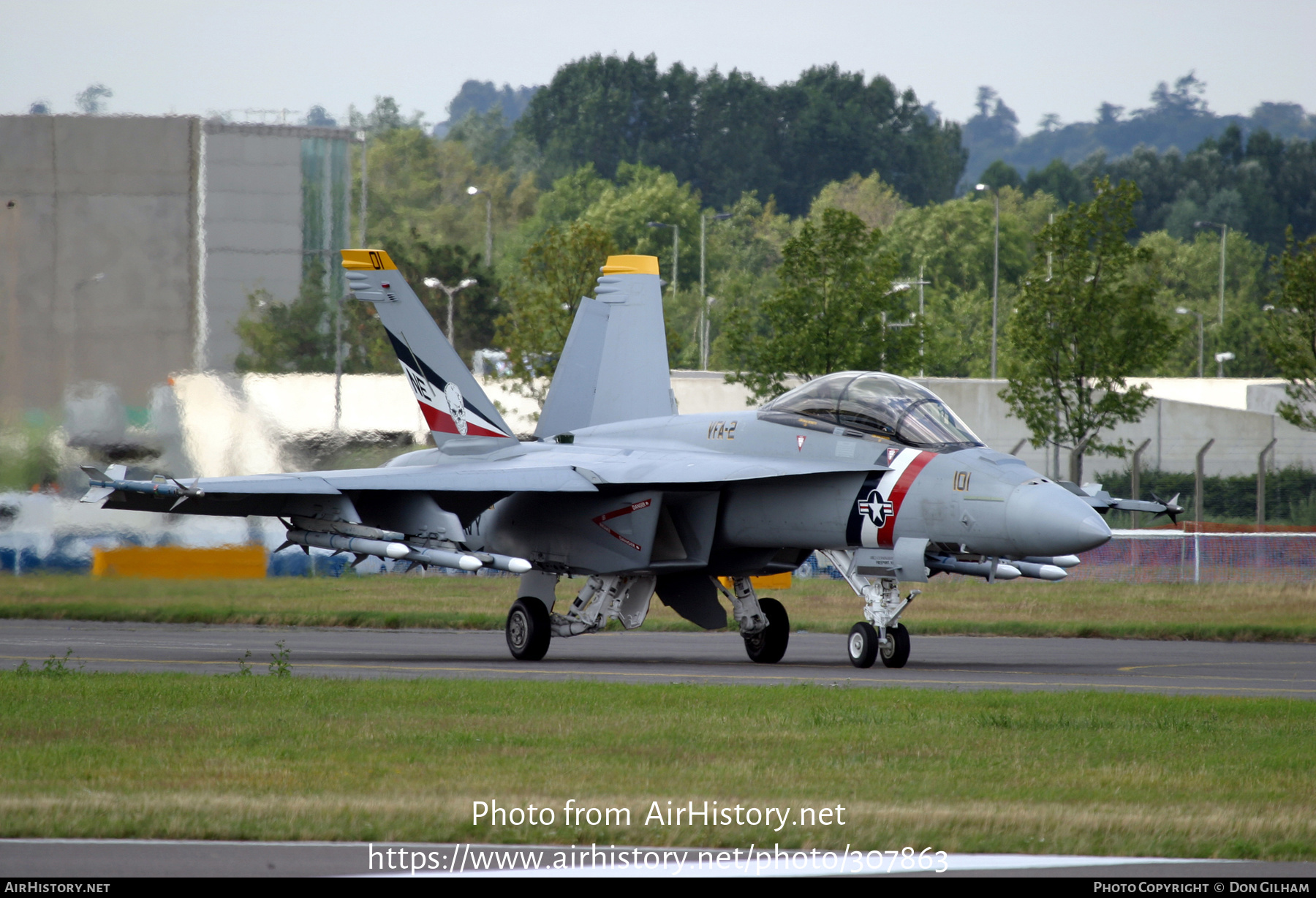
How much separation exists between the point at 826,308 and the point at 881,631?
2007 cm

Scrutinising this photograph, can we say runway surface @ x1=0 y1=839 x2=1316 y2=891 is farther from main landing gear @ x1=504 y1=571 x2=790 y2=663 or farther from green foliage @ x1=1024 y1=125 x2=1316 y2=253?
green foliage @ x1=1024 y1=125 x2=1316 y2=253

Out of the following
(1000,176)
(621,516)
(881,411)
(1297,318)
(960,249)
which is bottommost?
(621,516)

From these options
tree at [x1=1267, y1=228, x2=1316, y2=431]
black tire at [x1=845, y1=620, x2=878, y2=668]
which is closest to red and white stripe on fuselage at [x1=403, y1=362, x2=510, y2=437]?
black tire at [x1=845, y1=620, x2=878, y2=668]

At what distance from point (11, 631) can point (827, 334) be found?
1938cm

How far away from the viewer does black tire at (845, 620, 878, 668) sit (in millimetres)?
15875

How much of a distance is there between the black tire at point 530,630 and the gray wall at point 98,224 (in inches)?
449

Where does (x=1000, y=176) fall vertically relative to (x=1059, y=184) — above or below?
above

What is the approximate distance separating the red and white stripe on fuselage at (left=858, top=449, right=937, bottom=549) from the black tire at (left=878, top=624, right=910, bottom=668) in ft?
3.03

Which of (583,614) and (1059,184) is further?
(1059,184)

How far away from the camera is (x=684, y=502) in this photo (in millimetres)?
17156

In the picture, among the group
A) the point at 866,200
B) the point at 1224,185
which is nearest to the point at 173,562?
the point at 866,200

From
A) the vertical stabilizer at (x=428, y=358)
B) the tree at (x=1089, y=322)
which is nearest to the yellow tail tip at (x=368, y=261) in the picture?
the vertical stabilizer at (x=428, y=358)

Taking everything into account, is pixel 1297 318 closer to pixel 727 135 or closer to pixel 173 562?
pixel 173 562

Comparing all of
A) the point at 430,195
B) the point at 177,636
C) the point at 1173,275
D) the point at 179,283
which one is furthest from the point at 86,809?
the point at 430,195
